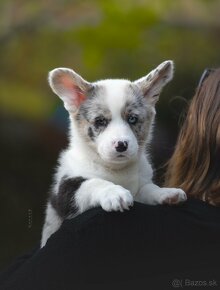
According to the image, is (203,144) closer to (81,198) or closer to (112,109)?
(112,109)

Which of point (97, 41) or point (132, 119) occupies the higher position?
point (132, 119)

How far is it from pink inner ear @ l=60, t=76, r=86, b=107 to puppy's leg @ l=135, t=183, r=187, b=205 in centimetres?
49

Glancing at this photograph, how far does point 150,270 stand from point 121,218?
20 centimetres

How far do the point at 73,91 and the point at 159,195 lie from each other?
0.69 metres

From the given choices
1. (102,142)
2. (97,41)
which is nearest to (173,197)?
(102,142)

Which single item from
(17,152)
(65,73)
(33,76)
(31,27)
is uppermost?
(65,73)

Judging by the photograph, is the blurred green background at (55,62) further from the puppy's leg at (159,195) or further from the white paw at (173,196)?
the white paw at (173,196)

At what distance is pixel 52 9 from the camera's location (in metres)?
7.00

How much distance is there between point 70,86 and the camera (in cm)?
327

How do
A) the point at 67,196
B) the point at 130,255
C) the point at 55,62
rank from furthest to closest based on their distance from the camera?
the point at 55,62, the point at 67,196, the point at 130,255

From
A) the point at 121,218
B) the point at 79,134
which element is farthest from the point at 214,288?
the point at 79,134

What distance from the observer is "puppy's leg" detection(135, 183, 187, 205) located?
2.73m

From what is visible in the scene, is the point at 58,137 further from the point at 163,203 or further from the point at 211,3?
the point at 163,203

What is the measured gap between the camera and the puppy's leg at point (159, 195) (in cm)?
273
